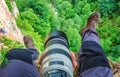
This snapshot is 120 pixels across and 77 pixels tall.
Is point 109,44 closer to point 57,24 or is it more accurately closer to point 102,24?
point 102,24

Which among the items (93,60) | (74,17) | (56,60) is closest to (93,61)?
(93,60)

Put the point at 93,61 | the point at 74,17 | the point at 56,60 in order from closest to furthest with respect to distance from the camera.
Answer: the point at 56,60
the point at 93,61
the point at 74,17

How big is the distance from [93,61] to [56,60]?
3.31 ft

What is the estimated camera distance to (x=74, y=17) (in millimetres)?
39031

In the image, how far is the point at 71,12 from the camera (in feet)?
132

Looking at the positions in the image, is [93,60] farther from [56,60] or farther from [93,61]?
[56,60]

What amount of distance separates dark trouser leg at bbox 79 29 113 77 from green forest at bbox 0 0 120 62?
778 inches

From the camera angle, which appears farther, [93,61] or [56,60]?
[93,61]

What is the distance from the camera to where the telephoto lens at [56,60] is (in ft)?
10.8

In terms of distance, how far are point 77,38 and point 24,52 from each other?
2664 centimetres

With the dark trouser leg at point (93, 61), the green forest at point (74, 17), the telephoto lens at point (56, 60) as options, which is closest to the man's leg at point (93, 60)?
the dark trouser leg at point (93, 61)

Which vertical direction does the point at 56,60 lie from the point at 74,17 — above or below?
below

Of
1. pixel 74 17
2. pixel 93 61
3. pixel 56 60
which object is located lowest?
pixel 56 60

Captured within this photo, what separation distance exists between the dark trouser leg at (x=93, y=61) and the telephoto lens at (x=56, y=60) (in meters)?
0.46
